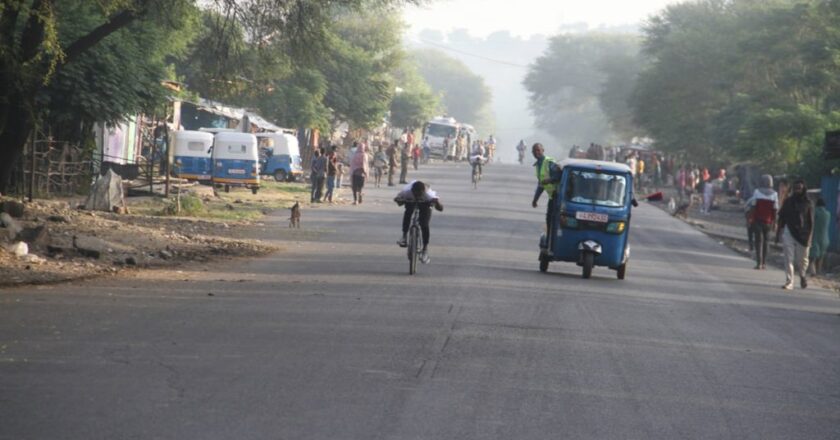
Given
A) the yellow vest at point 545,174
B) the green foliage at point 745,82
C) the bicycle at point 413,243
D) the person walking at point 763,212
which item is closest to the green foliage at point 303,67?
the yellow vest at point 545,174

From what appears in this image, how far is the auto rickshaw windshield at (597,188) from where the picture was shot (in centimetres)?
2005

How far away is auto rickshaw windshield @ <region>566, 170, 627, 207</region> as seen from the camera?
65.8 ft

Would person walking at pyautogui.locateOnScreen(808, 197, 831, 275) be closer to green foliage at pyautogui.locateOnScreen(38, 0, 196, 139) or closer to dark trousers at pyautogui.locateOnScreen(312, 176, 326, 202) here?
green foliage at pyautogui.locateOnScreen(38, 0, 196, 139)

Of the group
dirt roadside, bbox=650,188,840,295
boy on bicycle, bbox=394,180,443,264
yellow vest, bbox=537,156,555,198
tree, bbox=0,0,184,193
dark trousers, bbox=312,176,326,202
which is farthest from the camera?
dark trousers, bbox=312,176,326,202

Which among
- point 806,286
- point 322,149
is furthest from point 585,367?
point 322,149

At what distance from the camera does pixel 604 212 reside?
1983 cm

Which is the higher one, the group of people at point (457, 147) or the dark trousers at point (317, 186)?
the group of people at point (457, 147)

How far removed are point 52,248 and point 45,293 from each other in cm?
417

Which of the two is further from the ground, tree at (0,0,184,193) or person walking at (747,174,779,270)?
tree at (0,0,184,193)

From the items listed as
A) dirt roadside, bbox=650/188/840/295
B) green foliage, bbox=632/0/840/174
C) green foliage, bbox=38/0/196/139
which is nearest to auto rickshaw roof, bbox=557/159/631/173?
dirt roadside, bbox=650/188/840/295

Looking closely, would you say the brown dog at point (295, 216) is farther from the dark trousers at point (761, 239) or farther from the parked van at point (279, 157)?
the parked van at point (279, 157)

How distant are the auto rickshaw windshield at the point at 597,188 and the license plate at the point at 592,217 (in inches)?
11.0

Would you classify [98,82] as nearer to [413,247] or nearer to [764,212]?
[413,247]

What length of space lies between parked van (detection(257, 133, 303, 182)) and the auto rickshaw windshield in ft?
103
